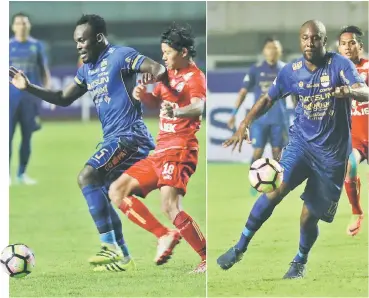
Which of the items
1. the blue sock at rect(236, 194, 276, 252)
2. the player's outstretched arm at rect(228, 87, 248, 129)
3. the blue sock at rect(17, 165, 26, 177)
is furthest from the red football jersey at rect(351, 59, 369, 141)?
the blue sock at rect(17, 165, 26, 177)

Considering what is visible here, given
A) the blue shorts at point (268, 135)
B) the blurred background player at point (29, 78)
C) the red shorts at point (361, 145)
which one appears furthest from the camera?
the blurred background player at point (29, 78)

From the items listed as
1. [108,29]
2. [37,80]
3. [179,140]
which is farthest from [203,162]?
[37,80]

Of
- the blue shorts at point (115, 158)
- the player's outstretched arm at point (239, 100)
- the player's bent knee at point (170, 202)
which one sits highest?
the player's outstretched arm at point (239, 100)

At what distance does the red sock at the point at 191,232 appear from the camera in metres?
6.71

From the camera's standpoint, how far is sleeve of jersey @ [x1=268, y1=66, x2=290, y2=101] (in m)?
6.84

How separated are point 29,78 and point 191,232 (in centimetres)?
211

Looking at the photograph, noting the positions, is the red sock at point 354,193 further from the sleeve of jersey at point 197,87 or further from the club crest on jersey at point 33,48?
the club crest on jersey at point 33,48

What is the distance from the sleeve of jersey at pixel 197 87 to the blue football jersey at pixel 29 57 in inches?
66.4

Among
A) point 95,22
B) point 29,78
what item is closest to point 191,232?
point 95,22

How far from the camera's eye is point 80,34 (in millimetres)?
6891

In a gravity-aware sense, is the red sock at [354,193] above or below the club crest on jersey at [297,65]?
below

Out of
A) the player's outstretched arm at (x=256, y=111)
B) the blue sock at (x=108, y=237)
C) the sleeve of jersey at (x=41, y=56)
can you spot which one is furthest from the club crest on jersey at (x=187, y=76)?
the sleeve of jersey at (x=41, y=56)

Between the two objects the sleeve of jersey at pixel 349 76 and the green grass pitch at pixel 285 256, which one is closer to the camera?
the sleeve of jersey at pixel 349 76

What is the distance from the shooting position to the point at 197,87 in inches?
265
